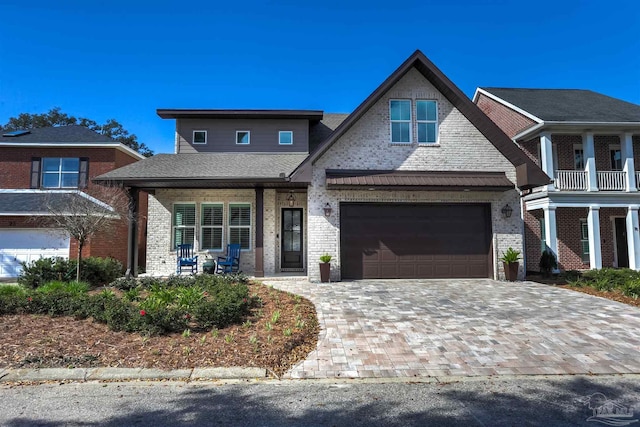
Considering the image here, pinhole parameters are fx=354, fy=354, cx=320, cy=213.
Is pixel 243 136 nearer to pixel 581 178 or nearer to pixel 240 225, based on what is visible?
pixel 240 225

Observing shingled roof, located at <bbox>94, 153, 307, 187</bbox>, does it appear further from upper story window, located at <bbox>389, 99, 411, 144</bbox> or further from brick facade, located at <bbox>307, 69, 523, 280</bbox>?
upper story window, located at <bbox>389, 99, 411, 144</bbox>

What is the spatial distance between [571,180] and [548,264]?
4.04m

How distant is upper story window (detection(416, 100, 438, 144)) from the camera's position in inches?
465

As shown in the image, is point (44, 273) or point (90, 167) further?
point (90, 167)

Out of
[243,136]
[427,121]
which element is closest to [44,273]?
[243,136]

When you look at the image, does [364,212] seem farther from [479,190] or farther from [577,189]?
[577,189]

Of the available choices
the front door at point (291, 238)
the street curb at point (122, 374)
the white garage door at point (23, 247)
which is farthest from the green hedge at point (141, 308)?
the white garage door at point (23, 247)

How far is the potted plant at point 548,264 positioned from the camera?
1273cm

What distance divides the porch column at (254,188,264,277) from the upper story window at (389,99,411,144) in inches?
192

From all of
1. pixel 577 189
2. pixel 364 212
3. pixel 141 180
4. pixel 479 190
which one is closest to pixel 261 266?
pixel 364 212

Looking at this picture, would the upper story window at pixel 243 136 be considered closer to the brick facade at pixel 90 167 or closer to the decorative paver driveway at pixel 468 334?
the brick facade at pixel 90 167

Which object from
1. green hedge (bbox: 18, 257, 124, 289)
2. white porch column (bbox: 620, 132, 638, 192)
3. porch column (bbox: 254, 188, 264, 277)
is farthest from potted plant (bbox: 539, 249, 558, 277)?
green hedge (bbox: 18, 257, 124, 289)

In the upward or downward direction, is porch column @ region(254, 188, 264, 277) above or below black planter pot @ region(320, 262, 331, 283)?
above

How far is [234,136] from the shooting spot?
49.5 feet
